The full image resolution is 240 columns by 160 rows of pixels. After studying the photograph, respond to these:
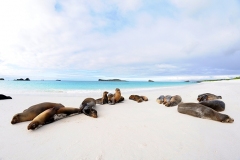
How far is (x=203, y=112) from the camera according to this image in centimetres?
377

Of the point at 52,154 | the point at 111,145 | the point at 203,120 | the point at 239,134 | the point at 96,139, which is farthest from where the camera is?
the point at 203,120

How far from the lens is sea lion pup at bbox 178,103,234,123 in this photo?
138 inches

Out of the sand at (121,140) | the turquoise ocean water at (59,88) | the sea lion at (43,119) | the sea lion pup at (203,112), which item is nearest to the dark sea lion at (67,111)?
the sea lion at (43,119)

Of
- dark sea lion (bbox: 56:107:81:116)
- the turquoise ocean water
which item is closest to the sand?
dark sea lion (bbox: 56:107:81:116)

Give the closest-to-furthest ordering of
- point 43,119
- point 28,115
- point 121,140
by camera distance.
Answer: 1. point 121,140
2. point 43,119
3. point 28,115

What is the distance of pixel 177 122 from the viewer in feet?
11.2

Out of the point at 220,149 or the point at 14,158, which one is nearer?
the point at 14,158

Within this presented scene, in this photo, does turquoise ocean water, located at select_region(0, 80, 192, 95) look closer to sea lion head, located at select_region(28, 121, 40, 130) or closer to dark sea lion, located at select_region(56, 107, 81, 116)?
dark sea lion, located at select_region(56, 107, 81, 116)

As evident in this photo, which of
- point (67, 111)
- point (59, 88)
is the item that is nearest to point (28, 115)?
point (67, 111)

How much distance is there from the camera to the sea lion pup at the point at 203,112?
3.50m

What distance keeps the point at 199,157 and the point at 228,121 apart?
7.41 ft

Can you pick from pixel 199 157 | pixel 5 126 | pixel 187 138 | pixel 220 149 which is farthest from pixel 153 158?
pixel 5 126

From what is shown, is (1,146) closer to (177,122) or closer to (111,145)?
(111,145)

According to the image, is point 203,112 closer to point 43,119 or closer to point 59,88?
point 43,119
